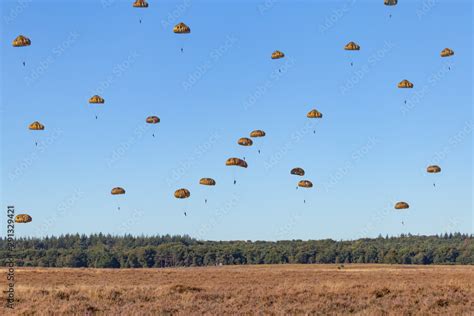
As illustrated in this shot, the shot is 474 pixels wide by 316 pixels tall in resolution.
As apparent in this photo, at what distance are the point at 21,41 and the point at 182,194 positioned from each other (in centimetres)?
1870

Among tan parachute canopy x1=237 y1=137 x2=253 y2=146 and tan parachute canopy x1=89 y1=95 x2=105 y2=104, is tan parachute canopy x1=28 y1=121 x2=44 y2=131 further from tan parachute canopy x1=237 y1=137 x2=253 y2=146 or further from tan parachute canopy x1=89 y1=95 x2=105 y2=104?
tan parachute canopy x1=237 y1=137 x2=253 y2=146

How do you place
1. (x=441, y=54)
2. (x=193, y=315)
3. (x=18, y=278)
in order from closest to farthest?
(x=193, y=315) → (x=441, y=54) → (x=18, y=278)

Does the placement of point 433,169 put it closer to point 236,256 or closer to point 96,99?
point 96,99

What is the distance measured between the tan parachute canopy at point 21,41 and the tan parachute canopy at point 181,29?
1108 centimetres

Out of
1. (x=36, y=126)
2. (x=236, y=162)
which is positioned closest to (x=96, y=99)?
(x=36, y=126)

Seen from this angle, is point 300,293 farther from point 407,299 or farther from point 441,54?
point 441,54

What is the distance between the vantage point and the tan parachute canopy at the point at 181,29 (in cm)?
5872

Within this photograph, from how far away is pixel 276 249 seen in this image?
549 ft

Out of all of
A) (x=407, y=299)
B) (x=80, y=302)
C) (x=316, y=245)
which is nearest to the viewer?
(x=80, y=302)

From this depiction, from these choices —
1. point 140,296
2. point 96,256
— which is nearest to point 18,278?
point 140,296

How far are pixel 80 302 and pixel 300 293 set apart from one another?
1195cm

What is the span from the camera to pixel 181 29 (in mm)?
58875

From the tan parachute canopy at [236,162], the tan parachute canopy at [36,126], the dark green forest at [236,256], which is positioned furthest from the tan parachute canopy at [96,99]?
the dark green forest at [236,256]

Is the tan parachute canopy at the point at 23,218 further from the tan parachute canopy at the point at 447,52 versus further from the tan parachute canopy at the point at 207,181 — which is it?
the tan parachute canopy at the point at 447,52
